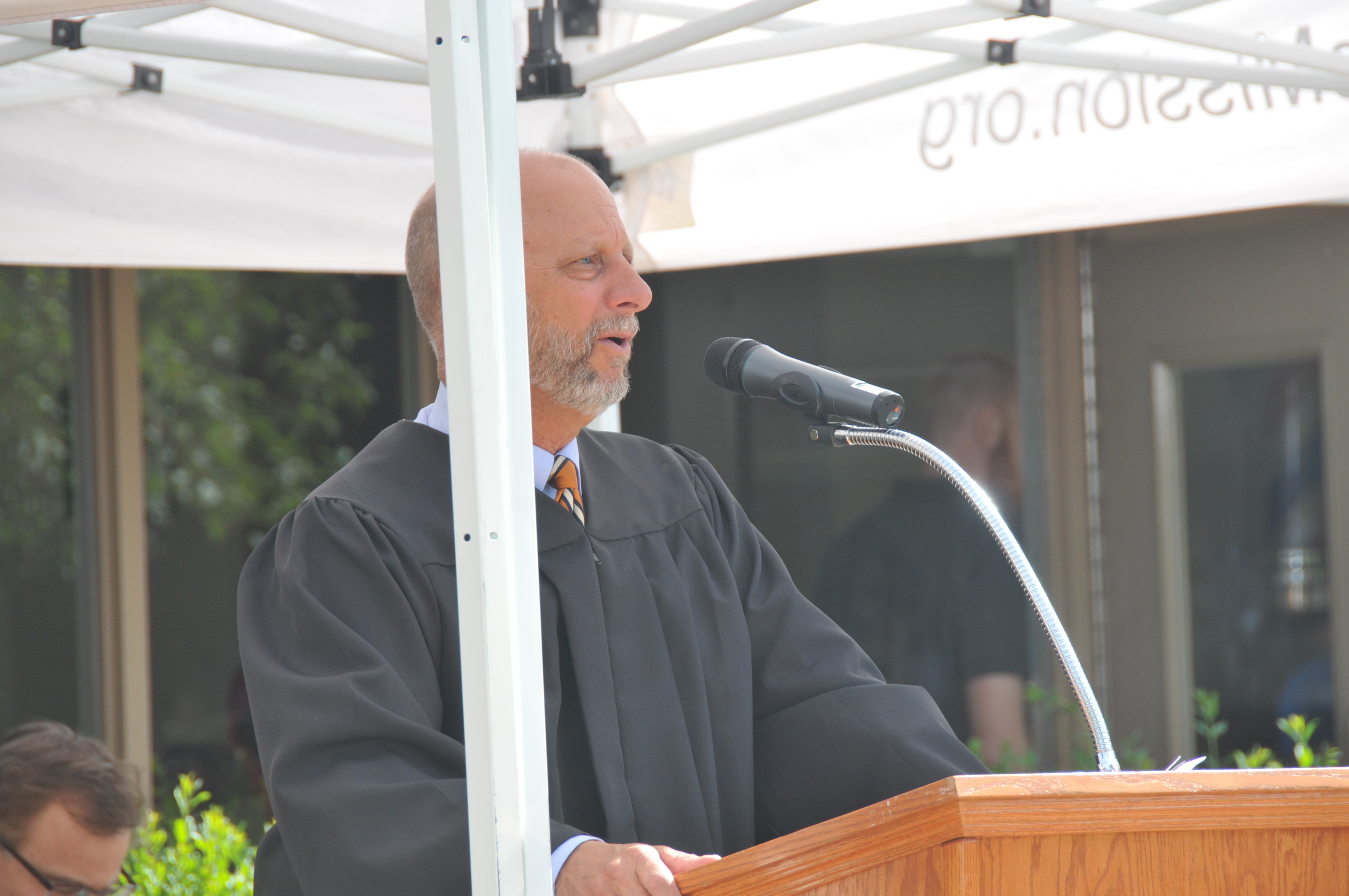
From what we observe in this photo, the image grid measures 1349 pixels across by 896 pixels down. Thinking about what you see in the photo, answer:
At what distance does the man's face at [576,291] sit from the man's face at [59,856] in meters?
1.51

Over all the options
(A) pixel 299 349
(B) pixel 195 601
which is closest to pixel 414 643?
(B) pixel 195 601

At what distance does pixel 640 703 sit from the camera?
2016mm

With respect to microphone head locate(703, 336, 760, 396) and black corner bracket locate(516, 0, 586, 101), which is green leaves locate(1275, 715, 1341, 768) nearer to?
microphone head locate(703, 336, 760, 396)

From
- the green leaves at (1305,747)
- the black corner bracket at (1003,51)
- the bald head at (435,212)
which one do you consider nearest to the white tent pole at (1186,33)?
the black corner bracket at (1003,51)

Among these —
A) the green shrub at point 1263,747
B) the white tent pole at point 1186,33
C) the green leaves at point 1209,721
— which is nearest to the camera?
the white tent pole at point 1186,33

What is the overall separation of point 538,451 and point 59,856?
1.48 m

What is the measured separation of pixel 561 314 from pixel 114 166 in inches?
60.6

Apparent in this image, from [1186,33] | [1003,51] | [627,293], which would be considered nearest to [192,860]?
[627,293]

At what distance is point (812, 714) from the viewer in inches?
86.3

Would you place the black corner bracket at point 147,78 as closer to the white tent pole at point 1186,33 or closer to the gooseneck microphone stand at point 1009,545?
the white tent pole at point 1186,33

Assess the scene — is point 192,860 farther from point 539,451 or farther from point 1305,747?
point 1305,747

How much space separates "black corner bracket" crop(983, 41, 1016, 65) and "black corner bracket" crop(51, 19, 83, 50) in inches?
72.1

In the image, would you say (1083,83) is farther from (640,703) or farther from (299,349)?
(299,349)

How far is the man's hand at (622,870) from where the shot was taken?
56.9 inches
